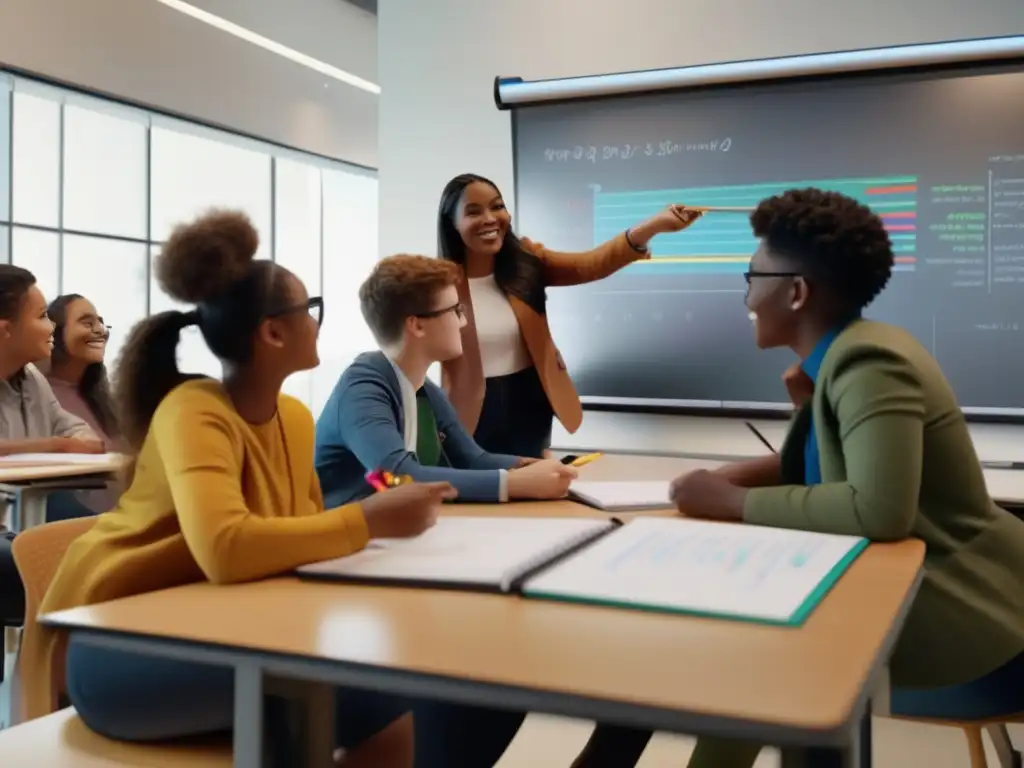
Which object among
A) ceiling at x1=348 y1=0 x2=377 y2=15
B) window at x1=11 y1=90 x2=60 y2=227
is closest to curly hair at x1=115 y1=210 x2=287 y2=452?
window at x1=11 y1=90 x2=60 y2=227

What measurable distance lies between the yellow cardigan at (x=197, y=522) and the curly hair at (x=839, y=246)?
0.87 meters

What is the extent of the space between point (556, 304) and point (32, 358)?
1817mm

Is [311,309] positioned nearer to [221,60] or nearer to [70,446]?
[70,446]

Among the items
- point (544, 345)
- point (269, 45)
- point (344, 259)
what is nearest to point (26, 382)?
point (544, 345)

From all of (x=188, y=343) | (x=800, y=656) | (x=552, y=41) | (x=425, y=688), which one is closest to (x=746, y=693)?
(x=800, y=656)

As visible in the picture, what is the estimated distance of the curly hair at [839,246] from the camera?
1.56 meters

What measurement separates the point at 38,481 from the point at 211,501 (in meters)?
1.80

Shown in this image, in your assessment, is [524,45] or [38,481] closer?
[38,481]

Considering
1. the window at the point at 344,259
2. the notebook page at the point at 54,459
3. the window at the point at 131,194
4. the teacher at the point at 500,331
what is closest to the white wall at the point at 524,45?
the window at the point at 131,194

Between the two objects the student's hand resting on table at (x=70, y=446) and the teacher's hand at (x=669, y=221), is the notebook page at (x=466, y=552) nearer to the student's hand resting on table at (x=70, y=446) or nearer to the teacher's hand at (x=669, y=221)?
the teacher's hand at (x=669, y=221)

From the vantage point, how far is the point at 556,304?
144 inches

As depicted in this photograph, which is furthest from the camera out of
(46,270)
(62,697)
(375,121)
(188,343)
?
(375,121)

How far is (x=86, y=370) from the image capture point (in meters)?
3.61

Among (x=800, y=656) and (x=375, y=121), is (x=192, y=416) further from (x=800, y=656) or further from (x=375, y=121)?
(x=375, y=121)
